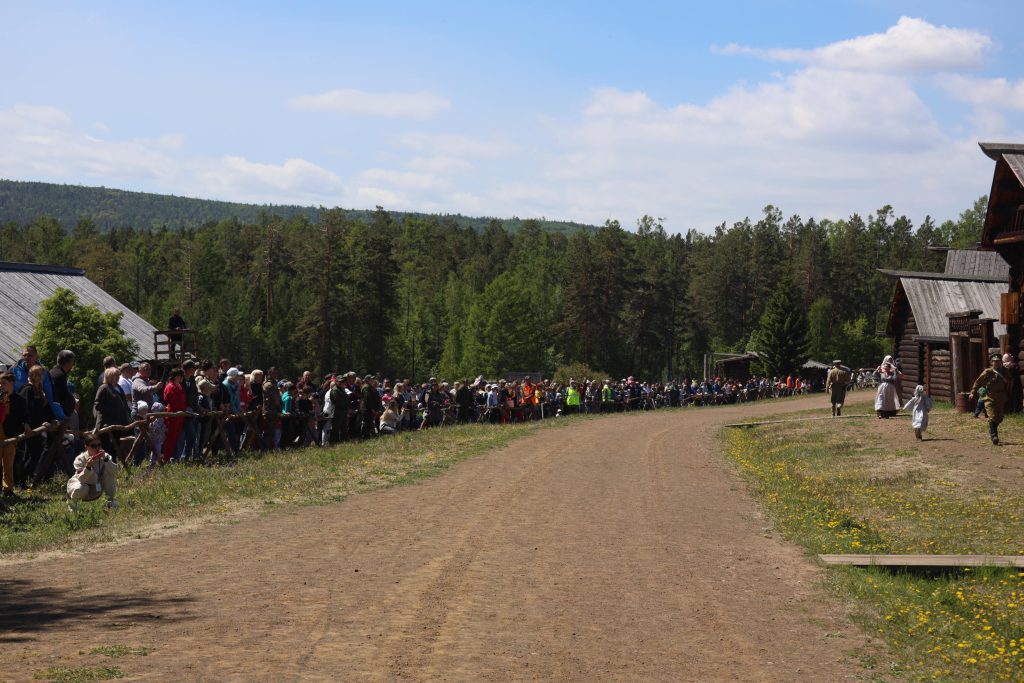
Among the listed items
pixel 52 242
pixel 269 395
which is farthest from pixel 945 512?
pixel 52 242

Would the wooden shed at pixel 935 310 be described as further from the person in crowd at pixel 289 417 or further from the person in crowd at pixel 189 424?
the person in crowd at pixel 189 424

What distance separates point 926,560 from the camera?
1205 centimetres

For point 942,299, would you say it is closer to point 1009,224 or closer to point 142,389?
point 1009,224

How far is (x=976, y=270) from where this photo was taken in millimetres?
53562

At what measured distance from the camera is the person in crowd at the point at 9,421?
14500mm

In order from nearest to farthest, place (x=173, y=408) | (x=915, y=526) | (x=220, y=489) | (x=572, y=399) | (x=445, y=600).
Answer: (x=445, y=600) < (x=915, y=526) < (x=220, y=489) < (x=173, y=408) < (x=572, y=399)

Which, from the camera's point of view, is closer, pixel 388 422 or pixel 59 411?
pixel 59 411

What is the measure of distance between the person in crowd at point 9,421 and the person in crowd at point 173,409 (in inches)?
142

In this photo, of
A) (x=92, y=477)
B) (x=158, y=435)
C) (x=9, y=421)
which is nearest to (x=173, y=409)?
(x=158, y=435)

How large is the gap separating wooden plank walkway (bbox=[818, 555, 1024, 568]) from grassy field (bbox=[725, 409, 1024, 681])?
11cm

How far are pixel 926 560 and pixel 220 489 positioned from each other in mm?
10530

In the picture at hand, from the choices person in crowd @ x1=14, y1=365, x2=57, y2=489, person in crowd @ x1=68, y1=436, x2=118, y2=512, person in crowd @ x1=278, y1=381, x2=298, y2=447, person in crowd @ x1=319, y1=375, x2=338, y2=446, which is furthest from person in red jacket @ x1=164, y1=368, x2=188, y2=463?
person in crowd @ x1=319, y1=375, x2=338, y2=446

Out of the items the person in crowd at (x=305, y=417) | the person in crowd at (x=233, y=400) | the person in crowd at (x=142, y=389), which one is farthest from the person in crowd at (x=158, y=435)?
the person in crowd at (x=305, y=417)

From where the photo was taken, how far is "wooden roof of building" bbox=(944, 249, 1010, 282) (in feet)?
174
